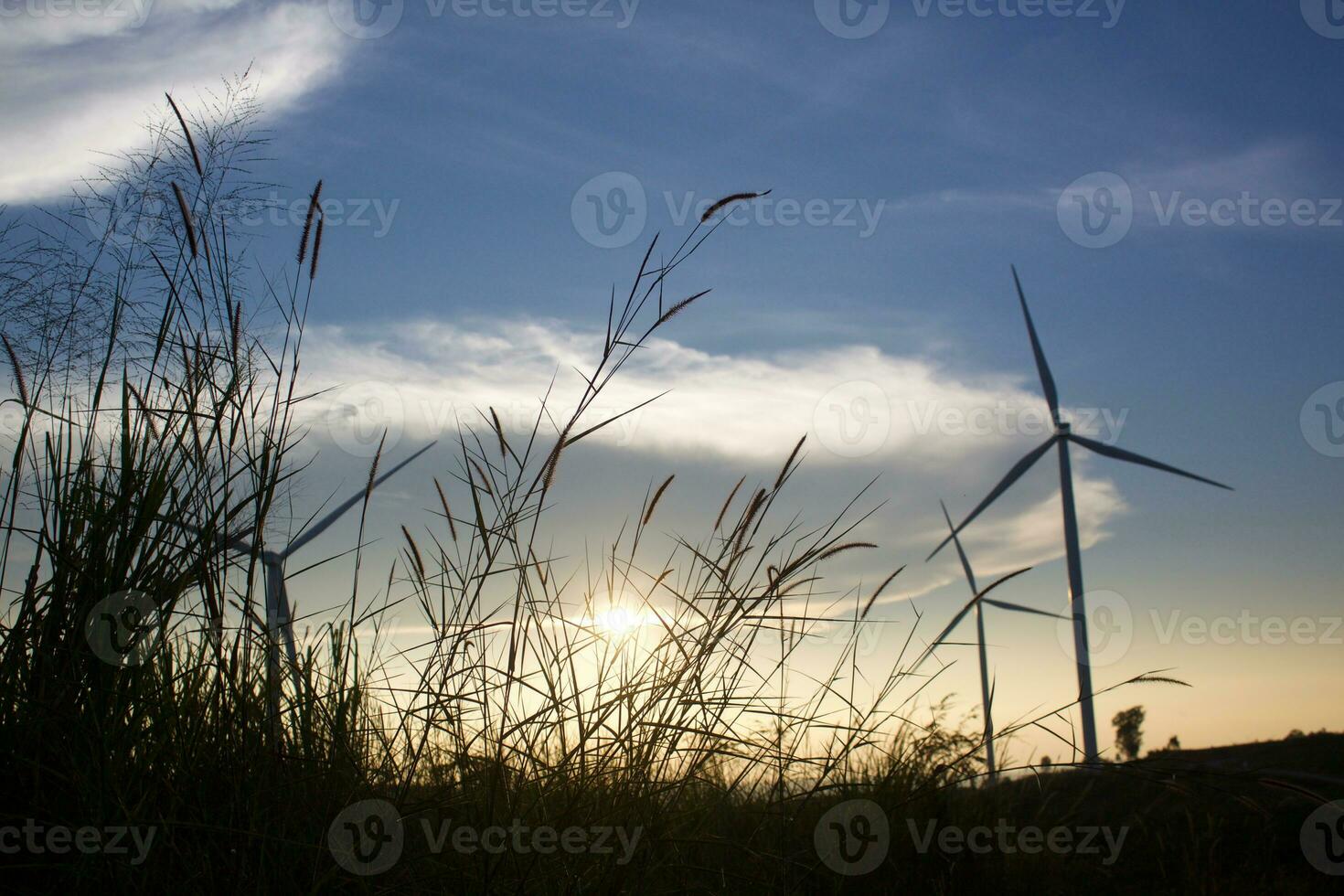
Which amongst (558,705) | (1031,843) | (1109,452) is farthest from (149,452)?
(1109,452)

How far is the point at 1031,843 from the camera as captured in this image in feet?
19.9
